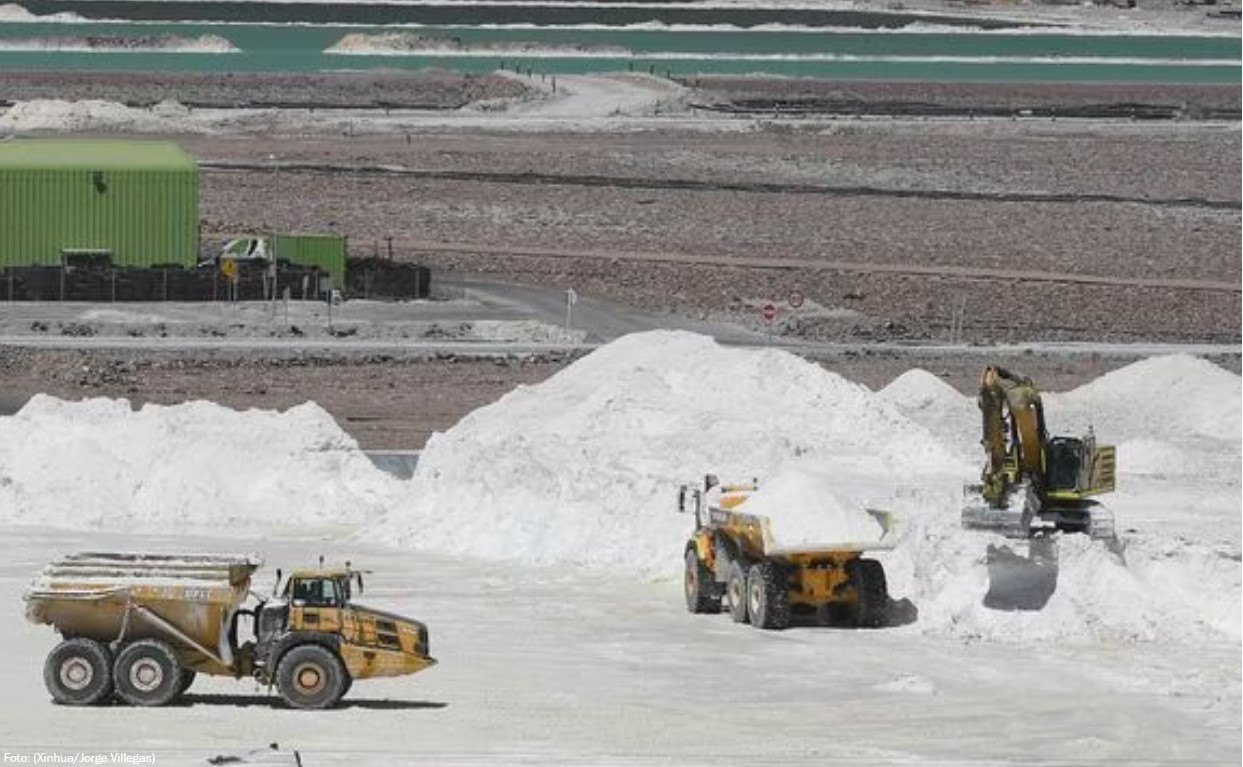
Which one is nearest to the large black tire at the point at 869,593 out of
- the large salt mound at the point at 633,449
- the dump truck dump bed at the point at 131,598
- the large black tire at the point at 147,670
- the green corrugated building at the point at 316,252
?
the large salt mound at the point at 633,449

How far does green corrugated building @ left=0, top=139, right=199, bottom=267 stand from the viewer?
8131 centimetres

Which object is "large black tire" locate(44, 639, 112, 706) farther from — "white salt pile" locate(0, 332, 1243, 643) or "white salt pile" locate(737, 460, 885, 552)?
"white salt pile" locate(0, 332, 1243, 643)

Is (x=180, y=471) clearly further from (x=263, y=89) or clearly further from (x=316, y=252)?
(x=263, y=89)

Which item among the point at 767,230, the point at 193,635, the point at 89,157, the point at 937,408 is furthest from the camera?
the point at 767,230

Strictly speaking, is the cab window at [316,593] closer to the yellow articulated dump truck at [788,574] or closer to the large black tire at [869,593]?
the yellow articulated dump truck at [788,574]

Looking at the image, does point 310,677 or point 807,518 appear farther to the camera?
→ point 807,518

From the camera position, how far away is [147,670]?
115 feet

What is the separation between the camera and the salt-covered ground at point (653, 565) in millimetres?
35531

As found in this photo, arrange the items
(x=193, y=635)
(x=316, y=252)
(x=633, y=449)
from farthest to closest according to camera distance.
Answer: (x=316, y=252)
(x=633, y=449)
(x=193, y=635)

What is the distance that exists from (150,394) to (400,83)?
8838cm

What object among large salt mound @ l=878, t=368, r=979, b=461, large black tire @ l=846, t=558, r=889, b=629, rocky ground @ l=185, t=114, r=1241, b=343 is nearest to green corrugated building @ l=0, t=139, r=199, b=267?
rocky ground @ l=185, t=114, r=1241, b=343

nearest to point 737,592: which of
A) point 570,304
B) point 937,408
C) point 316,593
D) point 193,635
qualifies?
point 316,593

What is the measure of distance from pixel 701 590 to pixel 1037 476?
4.97 meters

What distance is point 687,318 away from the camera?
81125mm
